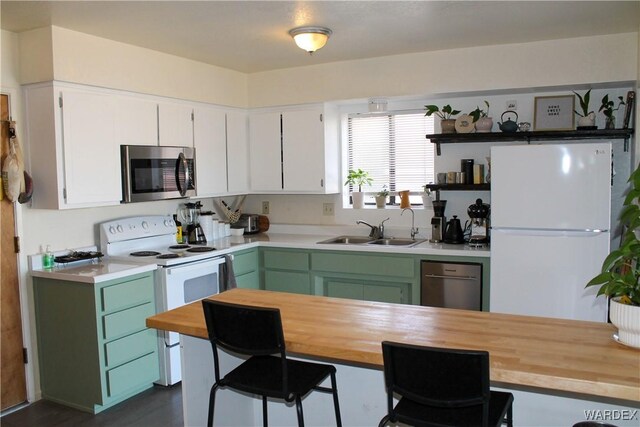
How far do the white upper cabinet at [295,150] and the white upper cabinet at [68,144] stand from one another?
158 cm

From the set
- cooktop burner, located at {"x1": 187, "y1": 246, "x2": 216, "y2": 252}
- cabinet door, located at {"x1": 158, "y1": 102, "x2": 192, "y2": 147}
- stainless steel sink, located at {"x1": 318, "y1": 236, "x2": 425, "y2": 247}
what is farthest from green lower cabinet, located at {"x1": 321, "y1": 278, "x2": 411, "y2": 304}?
cabinet door, located at {"x1": 158, "y1": 102, "x2": 192, "y2": 147}

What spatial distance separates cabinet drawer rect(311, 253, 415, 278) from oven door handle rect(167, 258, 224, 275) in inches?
31.5

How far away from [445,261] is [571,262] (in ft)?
2.79

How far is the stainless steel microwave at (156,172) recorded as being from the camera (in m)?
3.73

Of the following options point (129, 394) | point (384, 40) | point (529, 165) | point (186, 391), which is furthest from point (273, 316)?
point (384, 40)

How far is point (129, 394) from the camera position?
3.46 metres

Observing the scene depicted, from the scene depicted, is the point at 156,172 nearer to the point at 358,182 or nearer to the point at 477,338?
the point at 358,182

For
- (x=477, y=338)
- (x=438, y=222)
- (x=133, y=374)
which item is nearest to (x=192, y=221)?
(x=133, y=374)

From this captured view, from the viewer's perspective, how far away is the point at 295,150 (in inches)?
188

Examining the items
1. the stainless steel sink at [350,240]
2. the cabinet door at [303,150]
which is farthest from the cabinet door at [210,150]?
the stainless steel sink at [350,240]

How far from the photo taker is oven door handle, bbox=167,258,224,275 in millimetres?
3582

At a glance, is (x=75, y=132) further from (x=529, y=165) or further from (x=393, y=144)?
(x=529, y=165)

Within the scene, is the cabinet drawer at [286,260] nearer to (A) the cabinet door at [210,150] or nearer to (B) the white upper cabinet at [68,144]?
(A) the cabinet door at [210,150]

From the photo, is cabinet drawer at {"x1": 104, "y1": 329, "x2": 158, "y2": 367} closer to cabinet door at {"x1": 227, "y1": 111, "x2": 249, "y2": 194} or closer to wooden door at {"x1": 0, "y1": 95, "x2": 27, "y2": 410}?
wooden door at {"x1": 0, "y1": 95, "x2": 27, "y2": 410}
